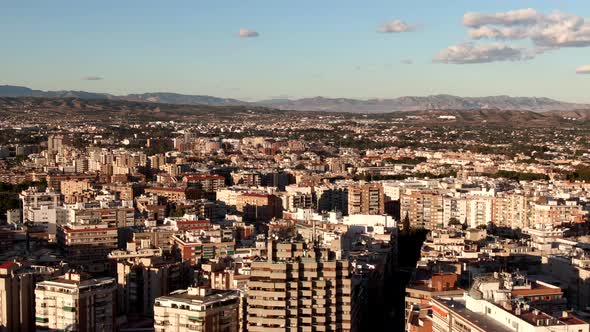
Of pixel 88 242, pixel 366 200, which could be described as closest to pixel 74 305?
pixel 88 242

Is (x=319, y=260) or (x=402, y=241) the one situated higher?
(x=319, y=260)

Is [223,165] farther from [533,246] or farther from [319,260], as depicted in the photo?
[319,260]

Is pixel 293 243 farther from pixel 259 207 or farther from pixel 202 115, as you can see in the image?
pixel 202 115

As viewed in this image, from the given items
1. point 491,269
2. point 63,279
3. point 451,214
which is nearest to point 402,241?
point 451,214

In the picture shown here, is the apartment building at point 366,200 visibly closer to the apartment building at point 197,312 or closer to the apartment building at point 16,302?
the apartment building at point 16,302

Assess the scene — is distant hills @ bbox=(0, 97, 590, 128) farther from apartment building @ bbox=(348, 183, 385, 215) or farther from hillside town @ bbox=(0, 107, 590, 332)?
apartment building @ bbox=(348, 183, 385, 215)

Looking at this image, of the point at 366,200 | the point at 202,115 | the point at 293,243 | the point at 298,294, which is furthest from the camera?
the point at 202,115

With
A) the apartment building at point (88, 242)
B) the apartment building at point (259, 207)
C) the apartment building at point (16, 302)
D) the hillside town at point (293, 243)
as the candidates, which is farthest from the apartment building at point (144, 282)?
the apartment building at point (259, 207)

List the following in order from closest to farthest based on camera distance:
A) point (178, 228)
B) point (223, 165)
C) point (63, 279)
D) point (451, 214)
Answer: point (63, 279), point (178, 228), point (451, 214), point (223, 165)

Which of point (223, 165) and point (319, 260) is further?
point (223, 165)

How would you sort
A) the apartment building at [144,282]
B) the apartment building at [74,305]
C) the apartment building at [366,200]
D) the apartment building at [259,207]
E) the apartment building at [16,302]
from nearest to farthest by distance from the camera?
the apartment building at [74,305]
the apartment building at [16,302]
the apartment building at [144,282]
the apartment building at [366,200]
the apartment building at [259,207]

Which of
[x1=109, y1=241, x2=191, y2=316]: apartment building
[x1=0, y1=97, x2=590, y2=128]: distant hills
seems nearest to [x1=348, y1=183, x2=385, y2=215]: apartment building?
[x1=109, y1=241, x2=191, y2=316]: apartment building
